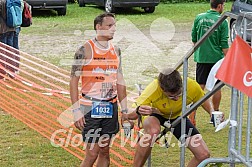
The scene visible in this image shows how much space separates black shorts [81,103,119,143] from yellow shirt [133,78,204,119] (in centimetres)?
30

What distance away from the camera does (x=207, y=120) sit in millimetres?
8078

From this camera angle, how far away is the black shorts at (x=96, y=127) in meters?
5.23

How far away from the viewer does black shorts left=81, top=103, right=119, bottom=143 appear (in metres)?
5.23

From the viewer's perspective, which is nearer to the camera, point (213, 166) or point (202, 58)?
point (213, 166)

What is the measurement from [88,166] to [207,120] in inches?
121

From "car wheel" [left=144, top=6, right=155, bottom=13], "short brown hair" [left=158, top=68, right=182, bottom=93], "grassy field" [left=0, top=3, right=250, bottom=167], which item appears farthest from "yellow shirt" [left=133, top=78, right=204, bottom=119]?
"car wheel" [left=144, top=6, right=155, bottom=13]

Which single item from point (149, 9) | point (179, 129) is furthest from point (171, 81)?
point (149, 9)

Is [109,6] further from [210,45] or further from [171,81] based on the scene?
[171,81]

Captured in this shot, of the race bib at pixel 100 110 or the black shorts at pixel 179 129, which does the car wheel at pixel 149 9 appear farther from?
the race bib at pixel 100 110

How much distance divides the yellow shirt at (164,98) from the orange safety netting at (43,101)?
1137 mm

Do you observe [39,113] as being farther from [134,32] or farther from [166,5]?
[166,5]

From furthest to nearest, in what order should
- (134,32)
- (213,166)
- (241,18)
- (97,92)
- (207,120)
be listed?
(134,32) < (207,120) < (97,92) < (213,166) < (241,18)

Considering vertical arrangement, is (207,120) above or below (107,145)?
below

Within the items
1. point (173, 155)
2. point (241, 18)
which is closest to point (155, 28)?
point (173, 155)
